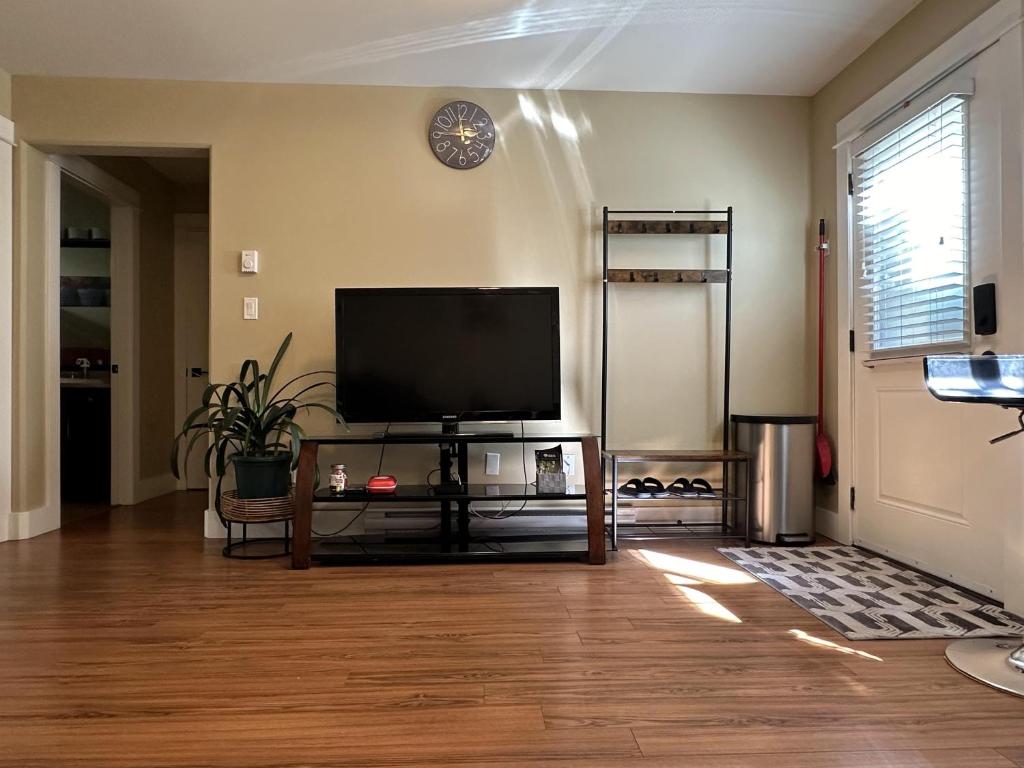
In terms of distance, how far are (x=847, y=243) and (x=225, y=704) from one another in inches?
126

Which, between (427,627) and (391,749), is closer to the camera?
(391,749)

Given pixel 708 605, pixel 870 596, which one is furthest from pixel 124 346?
pixel 870 596

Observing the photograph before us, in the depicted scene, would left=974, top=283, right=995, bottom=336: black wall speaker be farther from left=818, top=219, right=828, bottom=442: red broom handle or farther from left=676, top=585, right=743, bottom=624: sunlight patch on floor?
left=676, top=585, right=743, bottom=624: sunlight patch on floor

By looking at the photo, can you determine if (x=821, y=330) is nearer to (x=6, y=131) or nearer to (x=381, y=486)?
(x=381, y=486)

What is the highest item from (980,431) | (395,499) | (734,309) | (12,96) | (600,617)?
(12,96)

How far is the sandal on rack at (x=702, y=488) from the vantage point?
3291 mm

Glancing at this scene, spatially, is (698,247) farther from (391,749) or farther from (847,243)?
(391,749)

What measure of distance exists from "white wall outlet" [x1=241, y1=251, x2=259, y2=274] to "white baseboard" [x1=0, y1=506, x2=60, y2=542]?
5.49 ft

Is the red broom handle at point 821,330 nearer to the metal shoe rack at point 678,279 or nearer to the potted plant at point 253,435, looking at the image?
the metal shoe rack at point 678,279

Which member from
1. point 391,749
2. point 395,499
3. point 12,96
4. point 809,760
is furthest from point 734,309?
point 12,96

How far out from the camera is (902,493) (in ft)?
9.50

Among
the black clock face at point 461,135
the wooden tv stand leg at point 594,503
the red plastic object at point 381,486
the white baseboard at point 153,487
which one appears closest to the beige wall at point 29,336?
the white baseboard at point 153,487

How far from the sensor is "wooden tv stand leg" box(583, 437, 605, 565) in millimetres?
2945

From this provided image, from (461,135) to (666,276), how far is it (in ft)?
4.24
